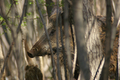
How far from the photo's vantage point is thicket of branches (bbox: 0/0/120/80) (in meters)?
1.06

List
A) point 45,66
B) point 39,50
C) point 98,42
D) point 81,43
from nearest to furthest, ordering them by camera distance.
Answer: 1. point 81,43
2. point 98,42
3. point 39,50
4. point 45,66

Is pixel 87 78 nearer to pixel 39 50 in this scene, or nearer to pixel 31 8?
pixel 39 50

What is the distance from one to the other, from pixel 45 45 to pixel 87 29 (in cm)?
91

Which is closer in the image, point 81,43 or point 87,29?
Answer: point 81,43

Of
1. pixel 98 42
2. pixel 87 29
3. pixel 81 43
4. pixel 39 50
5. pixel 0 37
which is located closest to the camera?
pixel 81 43

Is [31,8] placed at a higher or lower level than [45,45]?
higher

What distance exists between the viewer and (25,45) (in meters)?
4.98

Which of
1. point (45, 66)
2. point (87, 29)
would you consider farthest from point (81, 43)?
point (45, 66)

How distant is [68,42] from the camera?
136 cm

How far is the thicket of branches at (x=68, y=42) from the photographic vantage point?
1.06m

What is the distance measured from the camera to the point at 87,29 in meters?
1.85

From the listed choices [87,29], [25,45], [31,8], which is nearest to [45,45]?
[87,29]

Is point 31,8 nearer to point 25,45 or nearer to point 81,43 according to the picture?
point 25,45

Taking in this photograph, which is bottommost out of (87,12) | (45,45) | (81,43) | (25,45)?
(25,45)
